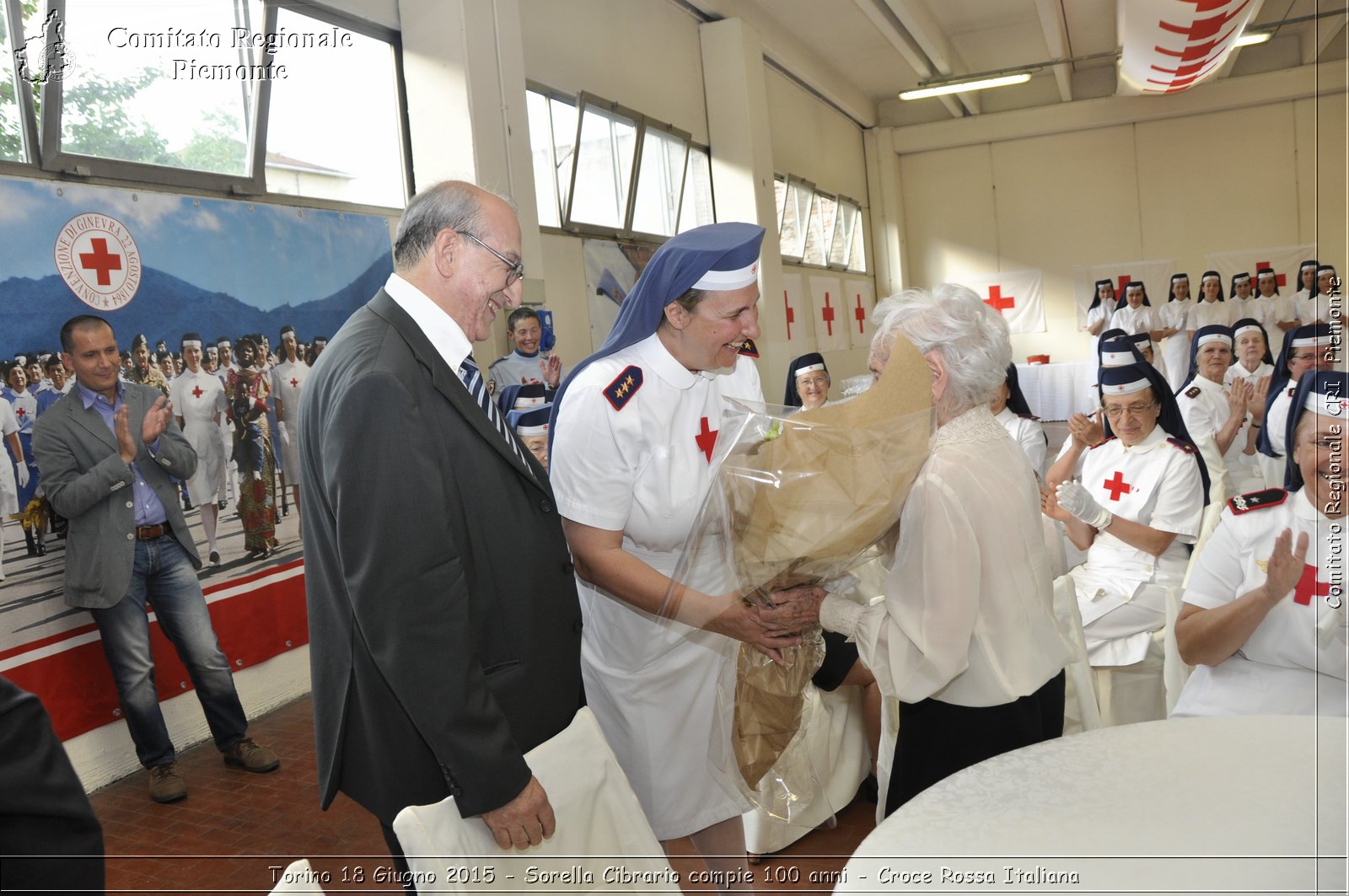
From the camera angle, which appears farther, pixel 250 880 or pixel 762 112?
pixel 762 112

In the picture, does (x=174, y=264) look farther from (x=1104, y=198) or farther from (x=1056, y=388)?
(x=1104, y=198)

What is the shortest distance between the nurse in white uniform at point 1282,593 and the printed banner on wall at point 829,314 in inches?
361

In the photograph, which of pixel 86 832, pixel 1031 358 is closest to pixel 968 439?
pixel 86 832

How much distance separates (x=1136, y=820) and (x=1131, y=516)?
2.13m

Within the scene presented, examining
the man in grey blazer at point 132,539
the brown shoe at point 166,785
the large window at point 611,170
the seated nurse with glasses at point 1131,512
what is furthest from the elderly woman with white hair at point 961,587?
the large window at point 611,170

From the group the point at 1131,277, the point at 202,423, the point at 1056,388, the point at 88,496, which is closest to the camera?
the point at 88,496

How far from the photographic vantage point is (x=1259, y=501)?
2.04m

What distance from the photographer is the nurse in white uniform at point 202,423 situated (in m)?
4.04

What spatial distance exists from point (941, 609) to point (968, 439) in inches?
11.4

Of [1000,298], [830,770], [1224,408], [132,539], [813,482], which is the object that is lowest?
[830,770]

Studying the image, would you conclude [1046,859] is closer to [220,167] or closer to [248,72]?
[220,167]

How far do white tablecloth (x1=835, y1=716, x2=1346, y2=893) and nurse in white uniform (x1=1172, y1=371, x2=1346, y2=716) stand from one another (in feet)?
1.43

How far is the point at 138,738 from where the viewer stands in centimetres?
350

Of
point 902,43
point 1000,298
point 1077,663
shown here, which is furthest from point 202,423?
point 1000,298
